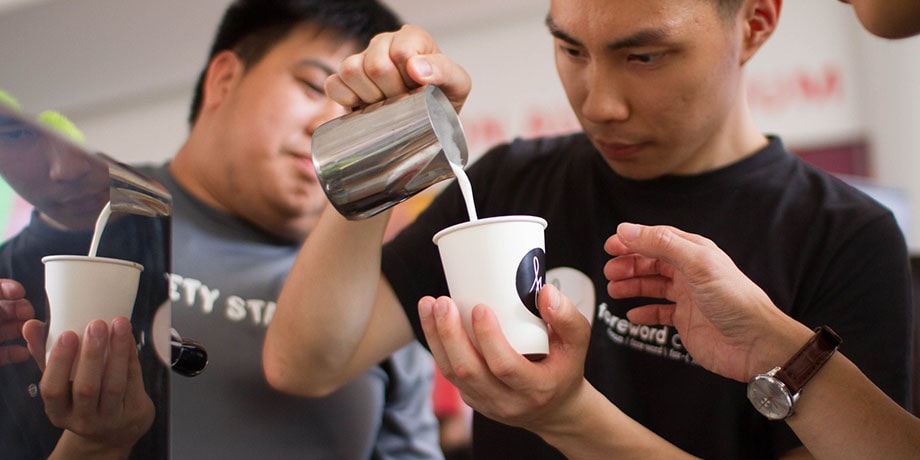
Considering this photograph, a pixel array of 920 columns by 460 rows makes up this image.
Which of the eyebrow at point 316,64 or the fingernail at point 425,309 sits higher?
the eyebrow at point 316,64

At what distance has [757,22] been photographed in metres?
1.02

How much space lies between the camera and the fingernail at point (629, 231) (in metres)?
0.76

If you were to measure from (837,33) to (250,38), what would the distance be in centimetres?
281

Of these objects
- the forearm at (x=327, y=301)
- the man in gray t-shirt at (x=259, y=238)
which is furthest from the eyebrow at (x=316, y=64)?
the forearm at (x=327, y=301)

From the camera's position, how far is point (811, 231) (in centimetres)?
94

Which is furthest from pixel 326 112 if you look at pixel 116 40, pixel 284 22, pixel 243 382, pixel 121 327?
pixel 116 40

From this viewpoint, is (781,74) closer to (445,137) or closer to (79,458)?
(445,137)

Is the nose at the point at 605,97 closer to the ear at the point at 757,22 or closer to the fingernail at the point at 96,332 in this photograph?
the ear at the point at 757,22

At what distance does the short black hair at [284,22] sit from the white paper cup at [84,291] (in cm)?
88

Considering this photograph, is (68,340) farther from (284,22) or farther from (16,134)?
(284,22)

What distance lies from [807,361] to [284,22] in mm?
1021

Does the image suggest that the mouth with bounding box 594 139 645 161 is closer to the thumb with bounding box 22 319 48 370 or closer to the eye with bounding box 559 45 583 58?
the eye with bounding box 559 45 583 58

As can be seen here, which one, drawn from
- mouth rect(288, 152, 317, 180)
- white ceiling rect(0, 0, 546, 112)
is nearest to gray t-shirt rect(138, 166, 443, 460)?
mouth rect(288, 152, 317, 180)

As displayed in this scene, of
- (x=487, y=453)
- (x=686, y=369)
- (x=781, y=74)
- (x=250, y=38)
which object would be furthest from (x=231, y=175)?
(x=781, y=74)
